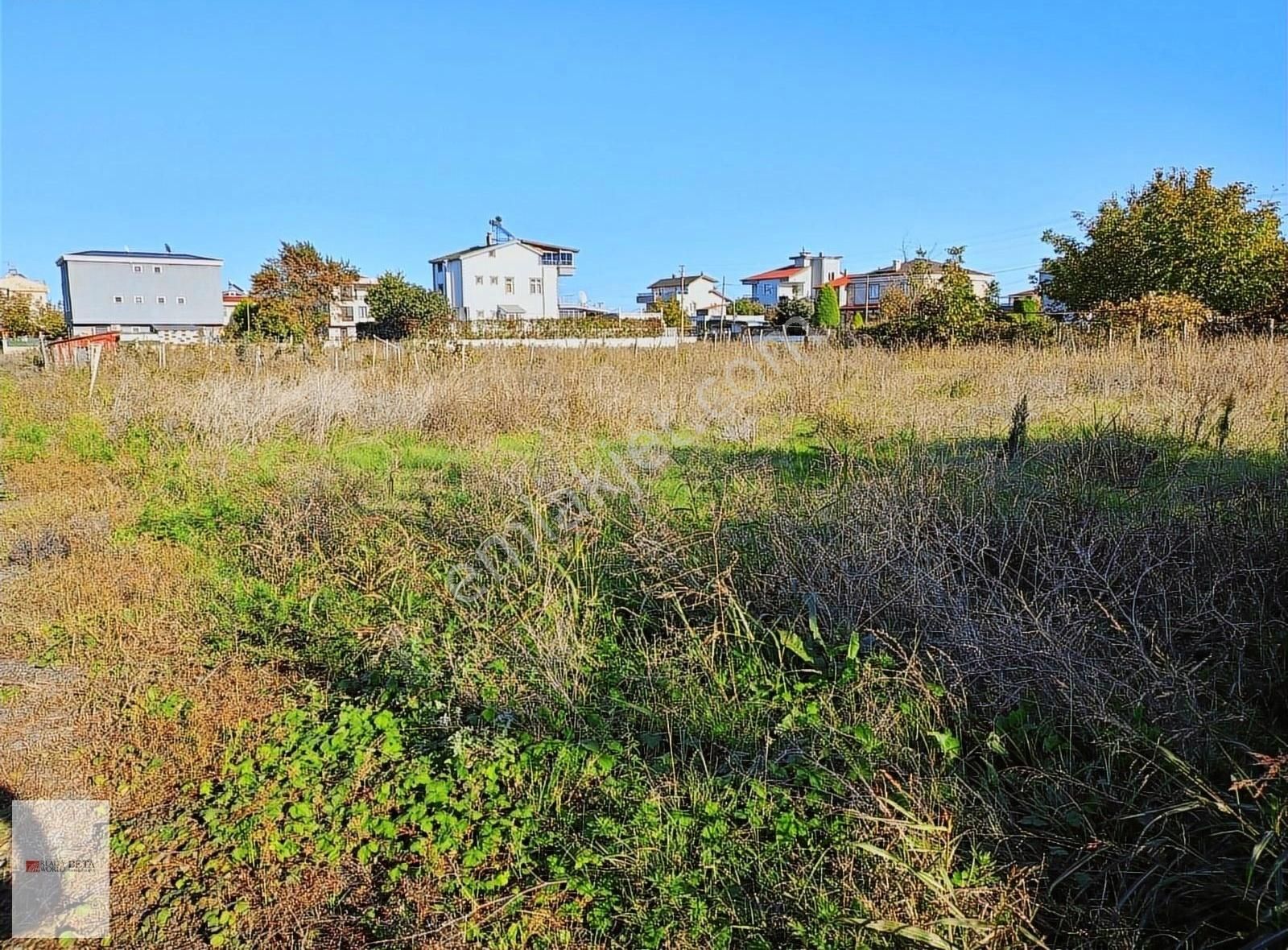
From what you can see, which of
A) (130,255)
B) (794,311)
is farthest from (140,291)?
(794,311)

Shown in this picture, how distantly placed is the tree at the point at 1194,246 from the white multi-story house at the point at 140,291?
1747 inches

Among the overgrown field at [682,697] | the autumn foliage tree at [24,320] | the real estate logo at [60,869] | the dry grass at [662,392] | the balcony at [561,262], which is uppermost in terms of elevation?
the balcony at [561,262]

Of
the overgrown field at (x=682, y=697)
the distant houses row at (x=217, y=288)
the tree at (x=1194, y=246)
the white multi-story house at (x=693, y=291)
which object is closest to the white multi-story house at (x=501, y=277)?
the distant houses row at (x=217, y=288)

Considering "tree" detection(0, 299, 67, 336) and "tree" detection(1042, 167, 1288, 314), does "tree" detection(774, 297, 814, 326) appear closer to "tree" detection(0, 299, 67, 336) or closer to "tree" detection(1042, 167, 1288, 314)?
"tree" detection(1042, 167, 1288, 314)

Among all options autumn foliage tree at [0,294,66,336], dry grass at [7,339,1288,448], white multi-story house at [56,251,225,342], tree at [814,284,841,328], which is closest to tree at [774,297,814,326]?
tree at [814,284,841,328]

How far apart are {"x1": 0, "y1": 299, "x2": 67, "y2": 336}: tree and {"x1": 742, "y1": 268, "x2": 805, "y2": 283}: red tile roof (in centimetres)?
→ 4910

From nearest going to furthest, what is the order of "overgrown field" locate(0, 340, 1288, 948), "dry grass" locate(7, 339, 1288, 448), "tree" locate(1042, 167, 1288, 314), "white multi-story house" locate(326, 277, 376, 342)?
"overgrown field" locate(0, 340, 1288, 948)
"dry grass" locate(7, 339, 1288, 448)
"tree" locate(1042, 167, 1288, 314)
"white multi-story house" locate(326, 277, 376, 342)

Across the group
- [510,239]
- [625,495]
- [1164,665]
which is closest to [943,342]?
[625,495]

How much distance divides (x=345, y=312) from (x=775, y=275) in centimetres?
3706

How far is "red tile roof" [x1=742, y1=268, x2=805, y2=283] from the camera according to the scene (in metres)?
68.1

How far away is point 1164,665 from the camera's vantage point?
309 cm

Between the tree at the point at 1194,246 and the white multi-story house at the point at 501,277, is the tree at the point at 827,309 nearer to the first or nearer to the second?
the tree at the point at 1194,246

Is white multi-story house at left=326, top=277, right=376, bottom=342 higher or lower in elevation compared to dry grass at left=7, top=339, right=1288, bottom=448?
higher

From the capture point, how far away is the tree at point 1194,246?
19.5m
